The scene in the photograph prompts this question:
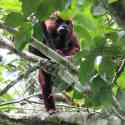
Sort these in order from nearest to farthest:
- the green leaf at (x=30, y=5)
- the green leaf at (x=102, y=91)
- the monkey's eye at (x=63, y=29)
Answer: the green leaf at (x=30, y=5) → the green leaf at (x=102, y=91) → the monkey's eye at (x=63, y=29)

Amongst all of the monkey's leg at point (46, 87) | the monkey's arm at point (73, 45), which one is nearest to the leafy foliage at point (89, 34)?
the monkey's leg at point (46, 87)

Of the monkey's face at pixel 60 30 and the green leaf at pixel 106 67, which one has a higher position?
the green leaf at pixel 106 67

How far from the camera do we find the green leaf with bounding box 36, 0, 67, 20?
1.08 metres

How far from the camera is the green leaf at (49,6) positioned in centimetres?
108

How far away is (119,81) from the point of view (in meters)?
1.40

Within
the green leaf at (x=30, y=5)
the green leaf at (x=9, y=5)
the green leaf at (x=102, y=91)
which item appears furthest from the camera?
the green leaf at (x=9, y=5)

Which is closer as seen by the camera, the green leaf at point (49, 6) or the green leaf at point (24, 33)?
the green leaf at point (49, 6)

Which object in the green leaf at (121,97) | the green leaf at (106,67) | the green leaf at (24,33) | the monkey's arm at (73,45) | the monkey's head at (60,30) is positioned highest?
the green leaf at (24,33)

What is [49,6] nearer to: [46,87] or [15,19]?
[15,19]

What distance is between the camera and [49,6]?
1.08 meters

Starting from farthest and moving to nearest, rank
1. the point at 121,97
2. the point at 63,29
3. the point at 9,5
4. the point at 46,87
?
the point at 63,29
the point at 46,87
the point at 9,5
the point at 121,97

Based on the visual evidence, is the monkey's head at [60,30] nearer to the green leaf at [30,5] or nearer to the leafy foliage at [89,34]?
the leafy foliage at [89,34]

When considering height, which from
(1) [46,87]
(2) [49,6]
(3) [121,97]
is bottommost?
(1) [46,87]

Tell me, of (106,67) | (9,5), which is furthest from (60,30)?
(106,67)
